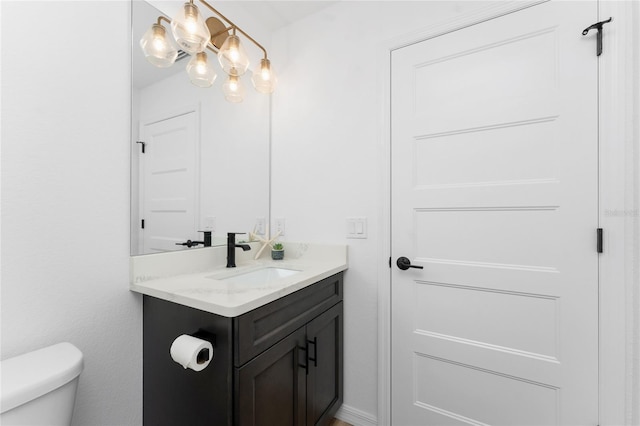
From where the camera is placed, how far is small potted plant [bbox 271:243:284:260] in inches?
69.1

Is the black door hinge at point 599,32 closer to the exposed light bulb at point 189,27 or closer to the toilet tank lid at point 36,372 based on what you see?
the exposed light bulb at point 189,27

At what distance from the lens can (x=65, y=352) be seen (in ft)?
2.88

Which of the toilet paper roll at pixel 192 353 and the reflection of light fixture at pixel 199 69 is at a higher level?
the reflection of light fixture at pixel 199 69

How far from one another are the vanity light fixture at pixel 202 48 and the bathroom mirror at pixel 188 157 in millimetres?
60

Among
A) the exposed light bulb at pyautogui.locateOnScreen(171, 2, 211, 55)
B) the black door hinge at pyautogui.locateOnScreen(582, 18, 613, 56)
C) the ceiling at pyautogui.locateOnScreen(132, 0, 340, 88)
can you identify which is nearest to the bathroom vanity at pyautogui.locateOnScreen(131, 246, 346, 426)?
the ceiling at pyautogui.locateOnScreen(132, 0, 340, 88)

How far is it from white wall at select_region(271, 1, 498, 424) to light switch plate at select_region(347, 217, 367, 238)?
0.12ft

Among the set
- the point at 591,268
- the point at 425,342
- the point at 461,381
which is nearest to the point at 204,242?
the point at 425,342

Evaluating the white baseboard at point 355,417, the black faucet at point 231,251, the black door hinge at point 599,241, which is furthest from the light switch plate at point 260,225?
the black door hinge at point 599,241

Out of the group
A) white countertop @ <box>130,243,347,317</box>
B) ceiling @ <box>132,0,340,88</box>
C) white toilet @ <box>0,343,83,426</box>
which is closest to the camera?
white toilet @ <box>0,343,83,426</box>

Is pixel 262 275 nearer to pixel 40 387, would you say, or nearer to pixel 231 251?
pixel 231 251

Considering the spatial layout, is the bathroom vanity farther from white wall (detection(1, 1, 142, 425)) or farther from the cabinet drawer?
white wall (detection(1, 1, 142, 425))

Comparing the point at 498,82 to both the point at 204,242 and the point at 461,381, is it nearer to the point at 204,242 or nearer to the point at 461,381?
the point at 461,381

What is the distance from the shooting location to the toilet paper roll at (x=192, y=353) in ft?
2.76

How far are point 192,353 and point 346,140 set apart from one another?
1.30m
